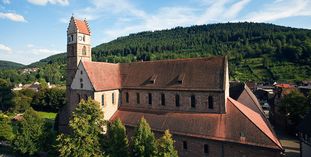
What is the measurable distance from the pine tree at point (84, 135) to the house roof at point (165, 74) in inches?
277

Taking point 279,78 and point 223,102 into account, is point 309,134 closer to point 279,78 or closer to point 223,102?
point 223,102

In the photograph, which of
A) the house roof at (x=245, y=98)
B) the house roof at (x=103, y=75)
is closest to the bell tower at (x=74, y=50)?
the house roof at (x=103, y=75)

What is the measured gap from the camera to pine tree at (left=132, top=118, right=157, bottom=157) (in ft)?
87.3

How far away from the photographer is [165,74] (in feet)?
124

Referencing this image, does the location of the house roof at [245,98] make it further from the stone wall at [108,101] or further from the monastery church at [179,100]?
the stone wall at [108,101]

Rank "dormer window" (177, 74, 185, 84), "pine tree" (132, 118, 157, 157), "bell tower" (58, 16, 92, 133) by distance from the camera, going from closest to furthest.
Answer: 1. "pine tree" (132, 118, 157, 157)
2. "dormer window" (177, 74, 185, 84)
3. "bell tower" (58, 16, 92, 133)

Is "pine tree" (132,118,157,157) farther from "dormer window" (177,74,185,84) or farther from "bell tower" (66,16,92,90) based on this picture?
"bell tower" (66,16,92,90)

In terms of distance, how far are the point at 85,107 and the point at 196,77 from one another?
16035 millimetres

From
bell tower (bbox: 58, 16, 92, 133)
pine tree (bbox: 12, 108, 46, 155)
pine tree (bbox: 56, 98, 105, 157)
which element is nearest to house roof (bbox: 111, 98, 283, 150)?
pine tree (bbox: 56, 98, 105, 157)

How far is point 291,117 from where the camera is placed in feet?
162

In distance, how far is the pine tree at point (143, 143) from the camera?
2661 cm

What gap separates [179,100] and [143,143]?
401 inches

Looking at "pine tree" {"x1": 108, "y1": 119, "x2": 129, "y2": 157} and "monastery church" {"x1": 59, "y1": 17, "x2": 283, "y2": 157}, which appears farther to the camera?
"pine tree" {"x1": 108, "y1": 119, "x2": 129, "y2": 157}

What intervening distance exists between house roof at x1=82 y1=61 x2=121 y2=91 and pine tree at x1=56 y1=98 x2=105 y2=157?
273 inches
